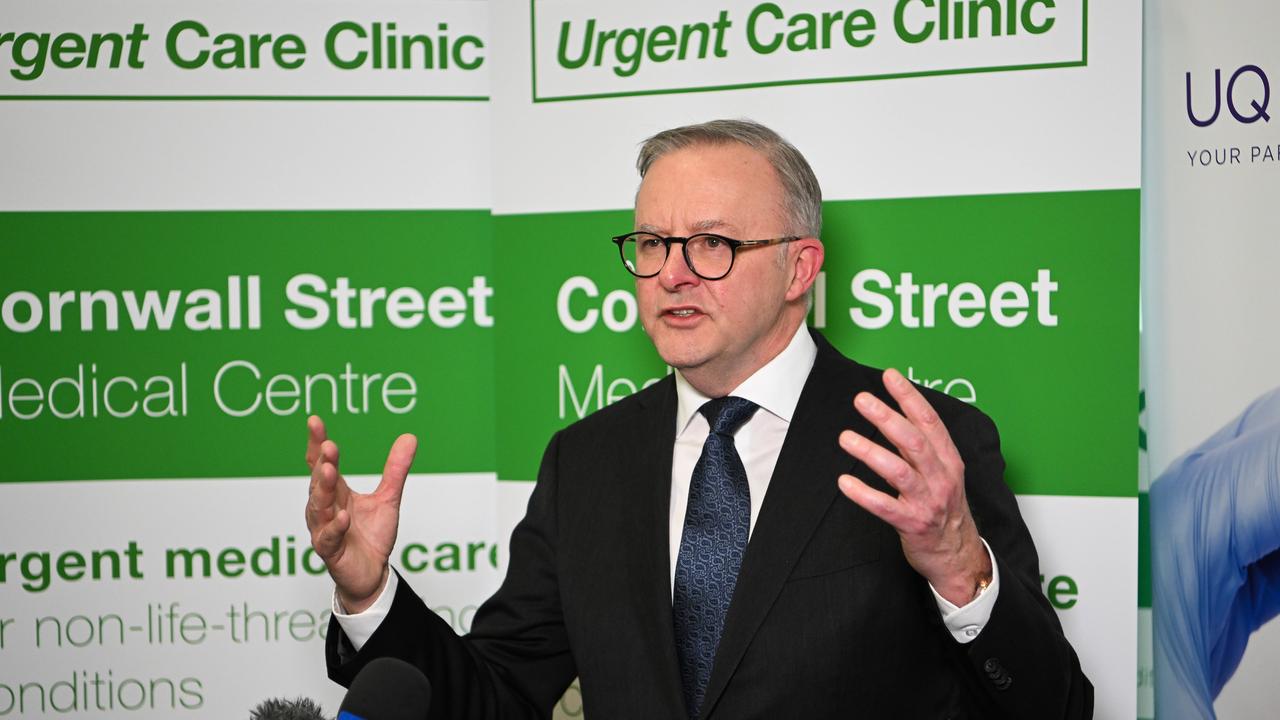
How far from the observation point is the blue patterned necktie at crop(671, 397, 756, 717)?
1.92 meters

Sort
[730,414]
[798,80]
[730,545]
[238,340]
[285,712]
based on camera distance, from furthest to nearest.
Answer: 1. [238,340]
2. [798,80]
3. [730,414]
4. [730,545]
5. [285,712]

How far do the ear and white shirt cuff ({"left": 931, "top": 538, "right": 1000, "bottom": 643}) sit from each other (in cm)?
69

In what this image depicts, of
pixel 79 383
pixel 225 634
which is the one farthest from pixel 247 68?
pixel 225 634

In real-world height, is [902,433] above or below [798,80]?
below

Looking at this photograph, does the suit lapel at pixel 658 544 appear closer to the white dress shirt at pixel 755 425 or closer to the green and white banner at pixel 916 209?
the white dress shirt at pixel 755 425

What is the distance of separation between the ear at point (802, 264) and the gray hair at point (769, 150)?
0.07 ft

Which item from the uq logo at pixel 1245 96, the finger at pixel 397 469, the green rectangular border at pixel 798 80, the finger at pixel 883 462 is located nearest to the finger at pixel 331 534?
the finger at pixel 397 469

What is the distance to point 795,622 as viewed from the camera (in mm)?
1839

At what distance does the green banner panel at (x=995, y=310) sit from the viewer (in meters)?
2.53

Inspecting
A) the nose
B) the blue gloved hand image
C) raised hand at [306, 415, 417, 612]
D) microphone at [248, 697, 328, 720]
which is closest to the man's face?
the nose

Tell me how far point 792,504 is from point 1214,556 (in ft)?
4.23

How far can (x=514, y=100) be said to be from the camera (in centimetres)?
301

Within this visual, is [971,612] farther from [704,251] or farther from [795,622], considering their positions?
[704,251]

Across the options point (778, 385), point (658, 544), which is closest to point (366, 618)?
point (658, 544)
